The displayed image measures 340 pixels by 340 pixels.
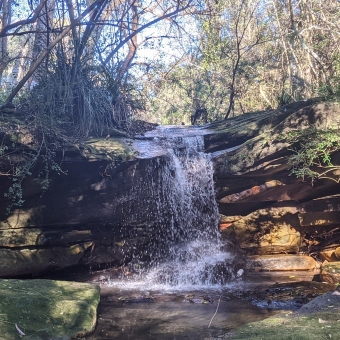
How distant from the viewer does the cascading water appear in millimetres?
7637

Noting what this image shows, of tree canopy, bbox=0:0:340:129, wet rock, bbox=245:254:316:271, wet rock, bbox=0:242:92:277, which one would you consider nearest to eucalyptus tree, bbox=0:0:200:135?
tree canopy, bbox=0:0:340:129

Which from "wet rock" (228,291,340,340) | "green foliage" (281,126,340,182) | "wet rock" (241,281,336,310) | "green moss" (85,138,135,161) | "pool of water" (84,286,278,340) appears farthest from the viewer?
"green moss" (85,138,135,161)

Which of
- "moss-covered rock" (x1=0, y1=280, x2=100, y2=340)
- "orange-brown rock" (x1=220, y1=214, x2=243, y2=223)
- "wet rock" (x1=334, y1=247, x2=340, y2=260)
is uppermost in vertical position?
"orange-brown rock" (x1=220, y1=214, x2=243, y2=223)

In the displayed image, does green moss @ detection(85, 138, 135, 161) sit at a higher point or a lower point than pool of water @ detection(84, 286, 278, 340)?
higher

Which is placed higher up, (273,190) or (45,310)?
(273,190)

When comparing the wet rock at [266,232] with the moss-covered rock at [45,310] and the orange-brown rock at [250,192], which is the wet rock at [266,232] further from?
the moss-covered rock at [45,310]

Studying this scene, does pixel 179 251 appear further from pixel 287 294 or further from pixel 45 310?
pixel 45 310

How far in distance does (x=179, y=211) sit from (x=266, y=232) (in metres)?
1.89

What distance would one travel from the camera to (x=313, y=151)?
6918 millimetres

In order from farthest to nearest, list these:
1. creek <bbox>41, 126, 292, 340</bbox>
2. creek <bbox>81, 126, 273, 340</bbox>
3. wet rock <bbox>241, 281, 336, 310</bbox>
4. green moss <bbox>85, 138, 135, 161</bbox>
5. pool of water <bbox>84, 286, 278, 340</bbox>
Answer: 1. green moss <bbox>85, 138, 135, 161</bbox>
2. creek <bbox>41, 126, 292, 340</bbox>
3. creek <bbox>81, 126, 273, 340</bbox>
4. wet rock <bbox>241, 281, 336, 310</bbox>
5. pool of water <bbox>84, 286, 278, 340</bbox>

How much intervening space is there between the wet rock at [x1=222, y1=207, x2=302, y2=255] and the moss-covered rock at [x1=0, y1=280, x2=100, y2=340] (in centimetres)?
380

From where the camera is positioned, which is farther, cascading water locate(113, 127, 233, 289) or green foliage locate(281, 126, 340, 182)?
cascading water locate(113, 127, 233, 289)

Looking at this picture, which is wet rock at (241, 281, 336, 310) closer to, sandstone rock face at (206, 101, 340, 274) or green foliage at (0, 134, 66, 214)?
sandstone rock face at (206, 101, 340, 274)

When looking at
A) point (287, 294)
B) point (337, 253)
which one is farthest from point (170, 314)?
point (337, 253)
